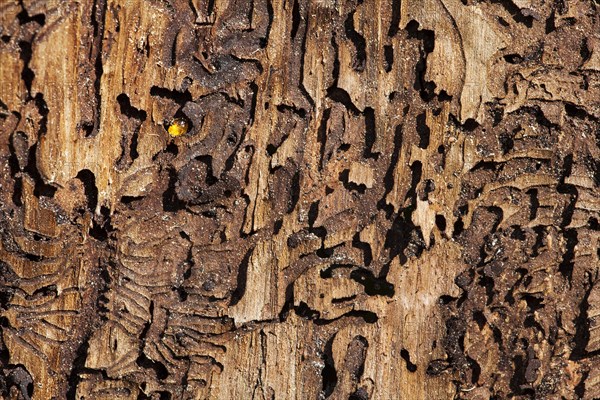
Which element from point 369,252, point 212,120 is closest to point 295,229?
point 369,252

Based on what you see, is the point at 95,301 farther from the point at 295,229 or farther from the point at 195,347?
the point at 295,229

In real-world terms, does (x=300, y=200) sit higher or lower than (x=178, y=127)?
lower

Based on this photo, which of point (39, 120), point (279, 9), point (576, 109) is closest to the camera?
point (39, 120)
